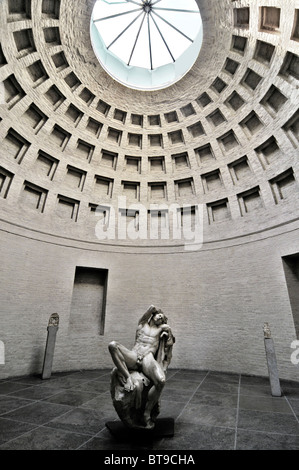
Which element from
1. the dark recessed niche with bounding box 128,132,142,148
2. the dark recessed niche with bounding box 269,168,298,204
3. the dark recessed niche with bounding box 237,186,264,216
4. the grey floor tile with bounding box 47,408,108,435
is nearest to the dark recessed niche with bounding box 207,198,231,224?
the dark recessed niche with bounding box 237,186,264,216

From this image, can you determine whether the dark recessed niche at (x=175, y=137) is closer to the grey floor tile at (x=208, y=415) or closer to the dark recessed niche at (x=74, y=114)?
the dark recessed niche at (x=74, y=114)

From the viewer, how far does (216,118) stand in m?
13.6

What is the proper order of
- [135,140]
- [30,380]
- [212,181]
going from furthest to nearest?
1. [135,140]
2. [212,181]
3. [30,380]

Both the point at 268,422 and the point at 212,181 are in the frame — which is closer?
the point at 268,422

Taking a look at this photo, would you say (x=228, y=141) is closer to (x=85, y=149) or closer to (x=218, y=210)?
(x=218, y=210)

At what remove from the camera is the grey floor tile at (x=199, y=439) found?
3.85 meters

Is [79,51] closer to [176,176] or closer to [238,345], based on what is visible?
[176,176]

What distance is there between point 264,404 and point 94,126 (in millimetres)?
14979

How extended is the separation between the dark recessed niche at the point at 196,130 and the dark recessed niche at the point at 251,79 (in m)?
2.98

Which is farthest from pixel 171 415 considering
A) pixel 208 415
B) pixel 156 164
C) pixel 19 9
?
pixel 19 9

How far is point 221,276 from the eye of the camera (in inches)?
471

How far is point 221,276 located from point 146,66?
13972 mm

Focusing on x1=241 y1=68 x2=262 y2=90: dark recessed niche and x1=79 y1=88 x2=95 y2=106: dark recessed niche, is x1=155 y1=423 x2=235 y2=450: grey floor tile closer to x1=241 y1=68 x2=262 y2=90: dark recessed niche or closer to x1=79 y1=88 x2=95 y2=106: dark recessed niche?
x1=241 y1=68 x2=262 y2=90: dark recessed niche

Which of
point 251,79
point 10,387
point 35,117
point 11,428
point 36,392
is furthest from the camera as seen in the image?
point 35,117
